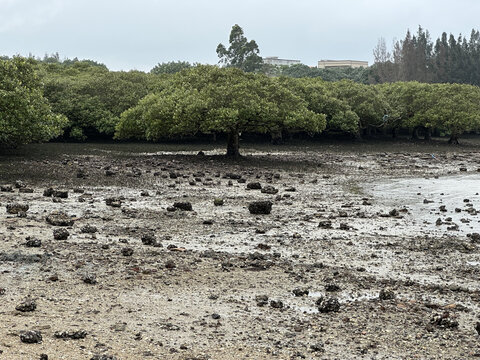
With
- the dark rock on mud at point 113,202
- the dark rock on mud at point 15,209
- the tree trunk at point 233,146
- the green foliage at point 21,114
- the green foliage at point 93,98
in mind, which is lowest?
the dark rock on mud at point 113,202

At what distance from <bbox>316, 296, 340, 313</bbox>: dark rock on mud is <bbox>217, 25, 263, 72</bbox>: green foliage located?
141 metres

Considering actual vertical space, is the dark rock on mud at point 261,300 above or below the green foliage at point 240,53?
below

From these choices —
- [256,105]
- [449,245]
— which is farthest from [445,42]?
[449,245]

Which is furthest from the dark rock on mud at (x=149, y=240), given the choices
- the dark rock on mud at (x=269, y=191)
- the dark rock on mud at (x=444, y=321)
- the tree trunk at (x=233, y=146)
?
the tree trunk at (x=233, y=146)

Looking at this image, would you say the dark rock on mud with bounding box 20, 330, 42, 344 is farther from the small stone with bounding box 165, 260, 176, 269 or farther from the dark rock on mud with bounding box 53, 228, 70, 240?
the dark rock on mud with bounding box 53, 228, 70, 240

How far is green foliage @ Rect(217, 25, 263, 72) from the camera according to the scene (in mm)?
150000

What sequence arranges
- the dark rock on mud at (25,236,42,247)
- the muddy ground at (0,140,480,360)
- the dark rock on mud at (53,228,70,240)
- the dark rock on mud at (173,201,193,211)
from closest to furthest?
the muddy ground at (0,140,480,360) → the dark rock on mud at (25,236,42,247) → the dark rock on mud at (53,228,70,240) → the dark rock on mud at (173,201,193,211)

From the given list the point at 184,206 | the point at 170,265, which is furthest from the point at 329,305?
the point at 184,206

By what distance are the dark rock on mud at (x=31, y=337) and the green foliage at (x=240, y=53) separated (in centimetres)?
14336

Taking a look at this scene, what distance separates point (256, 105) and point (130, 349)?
37.1 m

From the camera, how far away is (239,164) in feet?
143

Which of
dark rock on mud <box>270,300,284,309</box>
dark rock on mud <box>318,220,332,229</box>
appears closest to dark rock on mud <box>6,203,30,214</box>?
dark rock on mud <box>318,220,332,229</box>

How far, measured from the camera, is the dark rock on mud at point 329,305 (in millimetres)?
10742

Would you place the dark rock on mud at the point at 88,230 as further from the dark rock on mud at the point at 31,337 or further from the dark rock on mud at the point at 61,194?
the dark rock on mud at the point at 31,337
